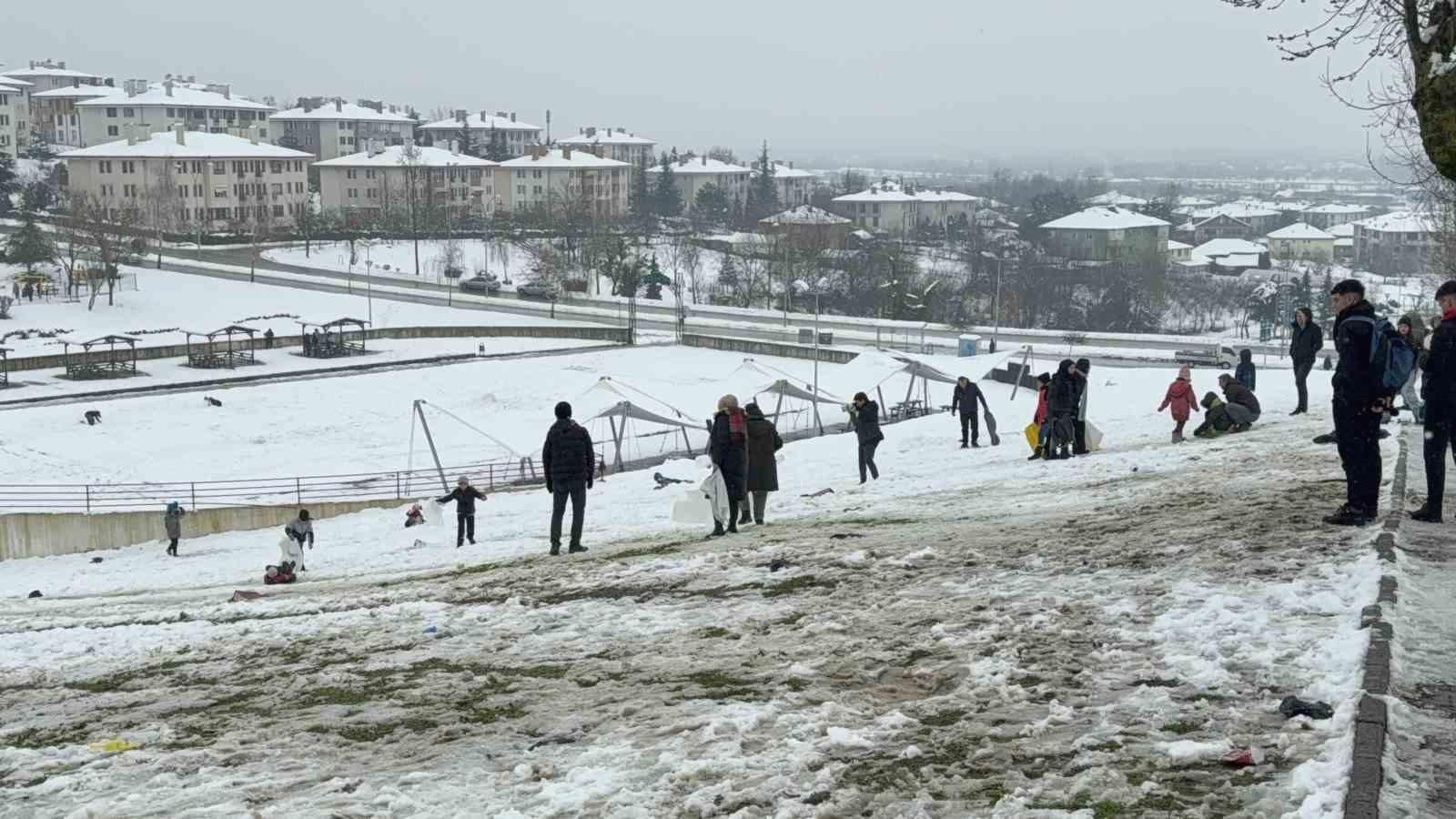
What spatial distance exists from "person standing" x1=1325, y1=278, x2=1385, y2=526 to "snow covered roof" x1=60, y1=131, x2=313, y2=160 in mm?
98719

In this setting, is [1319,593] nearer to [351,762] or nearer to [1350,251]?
[351,762]

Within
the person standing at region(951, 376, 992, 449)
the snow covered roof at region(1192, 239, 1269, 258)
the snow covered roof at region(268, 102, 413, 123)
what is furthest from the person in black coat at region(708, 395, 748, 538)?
the snow covered roof at region(268, 102, 413, 123)

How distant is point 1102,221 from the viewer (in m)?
129

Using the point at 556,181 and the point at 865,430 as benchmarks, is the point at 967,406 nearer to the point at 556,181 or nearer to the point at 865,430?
the point at 865,430

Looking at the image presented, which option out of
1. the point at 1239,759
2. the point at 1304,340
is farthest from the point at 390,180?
the point at 1239,759

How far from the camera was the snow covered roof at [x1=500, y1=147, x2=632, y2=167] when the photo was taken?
119812mm

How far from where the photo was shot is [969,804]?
5293 mm

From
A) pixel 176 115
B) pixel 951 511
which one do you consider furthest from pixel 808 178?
pixel 951 511

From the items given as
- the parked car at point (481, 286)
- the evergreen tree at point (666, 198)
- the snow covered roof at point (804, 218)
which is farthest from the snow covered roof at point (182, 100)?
the parked car at point (481, 286)

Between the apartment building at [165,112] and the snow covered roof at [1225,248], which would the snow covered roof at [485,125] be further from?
the snow covered roof at [1225,248]

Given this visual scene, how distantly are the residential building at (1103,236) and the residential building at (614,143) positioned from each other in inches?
1905

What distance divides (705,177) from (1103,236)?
1731 inches

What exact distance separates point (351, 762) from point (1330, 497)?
24.7 ft

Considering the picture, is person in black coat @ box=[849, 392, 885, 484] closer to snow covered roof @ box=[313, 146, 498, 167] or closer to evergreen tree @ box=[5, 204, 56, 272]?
evergreen tree @ box=[5, 204, 56, 272]
